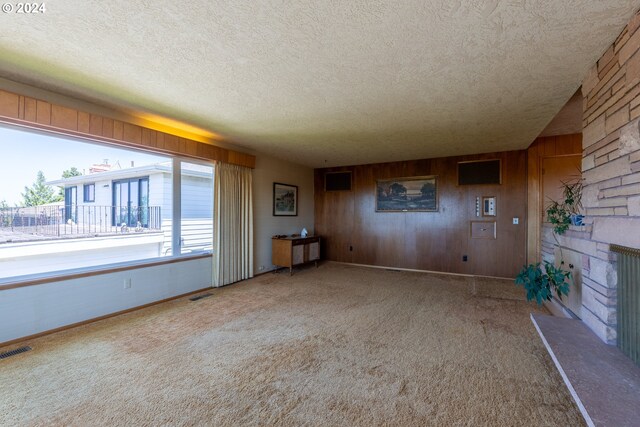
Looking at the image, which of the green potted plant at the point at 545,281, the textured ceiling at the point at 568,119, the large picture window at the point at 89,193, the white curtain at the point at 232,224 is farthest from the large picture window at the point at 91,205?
the textured ceiling at the point at 568,119

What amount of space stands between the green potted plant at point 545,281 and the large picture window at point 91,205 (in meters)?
4.57

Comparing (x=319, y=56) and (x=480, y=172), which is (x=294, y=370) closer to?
(x=319, y=56)

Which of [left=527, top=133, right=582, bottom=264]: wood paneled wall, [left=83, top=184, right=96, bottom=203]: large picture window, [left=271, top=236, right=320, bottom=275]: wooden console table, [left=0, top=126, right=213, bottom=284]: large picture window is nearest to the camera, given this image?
[left=0, top=126, right=213, bottom=284]: large picture window

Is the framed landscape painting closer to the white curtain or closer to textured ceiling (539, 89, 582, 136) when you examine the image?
textured ceiling (539, 89, 582, 136)

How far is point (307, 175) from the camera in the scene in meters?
7.01

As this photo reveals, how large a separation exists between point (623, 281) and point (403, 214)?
171 inches

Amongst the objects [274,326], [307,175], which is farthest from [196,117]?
[307,175]

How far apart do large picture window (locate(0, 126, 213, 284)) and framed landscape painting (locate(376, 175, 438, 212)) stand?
379 cm

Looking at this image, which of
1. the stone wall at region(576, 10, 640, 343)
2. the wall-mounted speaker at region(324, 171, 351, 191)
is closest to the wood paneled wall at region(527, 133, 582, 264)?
the stone wall at region(576, 10, 640, 343)

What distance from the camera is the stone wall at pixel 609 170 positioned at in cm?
174

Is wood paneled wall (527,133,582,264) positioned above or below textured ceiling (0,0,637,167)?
below

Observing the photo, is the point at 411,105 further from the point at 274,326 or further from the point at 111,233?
the point at 111,233

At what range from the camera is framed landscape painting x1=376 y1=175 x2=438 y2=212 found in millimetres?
5898

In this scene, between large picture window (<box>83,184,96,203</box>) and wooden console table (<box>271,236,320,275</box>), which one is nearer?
large picture window (<box>83,184,96,203</box>)
